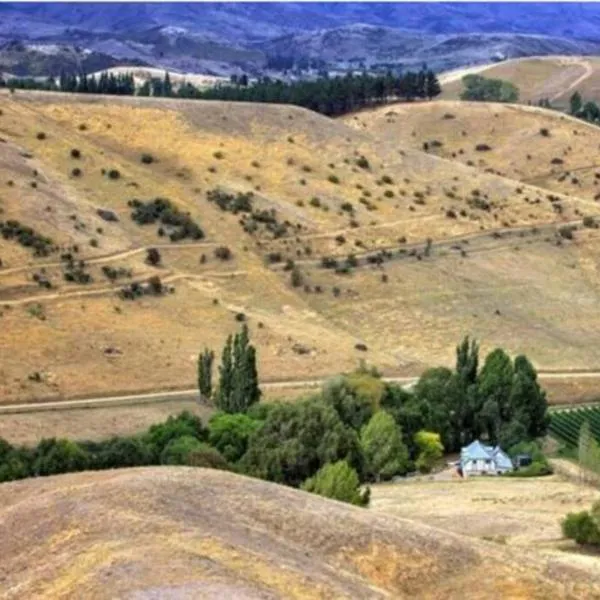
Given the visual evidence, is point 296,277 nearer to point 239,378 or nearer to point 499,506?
point 239,378

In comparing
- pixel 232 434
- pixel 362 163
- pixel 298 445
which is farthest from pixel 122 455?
pixel 362 163

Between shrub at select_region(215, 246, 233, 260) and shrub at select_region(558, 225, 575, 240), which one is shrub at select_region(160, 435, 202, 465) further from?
shrub at select_region(558, 225, 575, 240)

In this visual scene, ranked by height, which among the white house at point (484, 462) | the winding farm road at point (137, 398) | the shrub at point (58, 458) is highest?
the shrub at point (58, 458)

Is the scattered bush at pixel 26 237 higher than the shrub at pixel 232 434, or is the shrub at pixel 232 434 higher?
the scattered bush at pixel 26 237

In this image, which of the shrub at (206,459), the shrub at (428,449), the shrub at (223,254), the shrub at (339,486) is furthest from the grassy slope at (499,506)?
the shrub at (223,254)

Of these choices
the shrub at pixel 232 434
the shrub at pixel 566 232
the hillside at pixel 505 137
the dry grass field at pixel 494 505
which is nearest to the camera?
the dry grass field at pixel 494 505

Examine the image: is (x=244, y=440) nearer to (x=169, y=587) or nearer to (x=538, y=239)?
(x=169, y=587)

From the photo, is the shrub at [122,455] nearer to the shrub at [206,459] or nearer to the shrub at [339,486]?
the shrub at [206,459]

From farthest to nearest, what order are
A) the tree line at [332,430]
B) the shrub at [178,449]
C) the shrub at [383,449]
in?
the shrub at [383,449] → the shrub at [178,449] → the tree line at [332,430]
